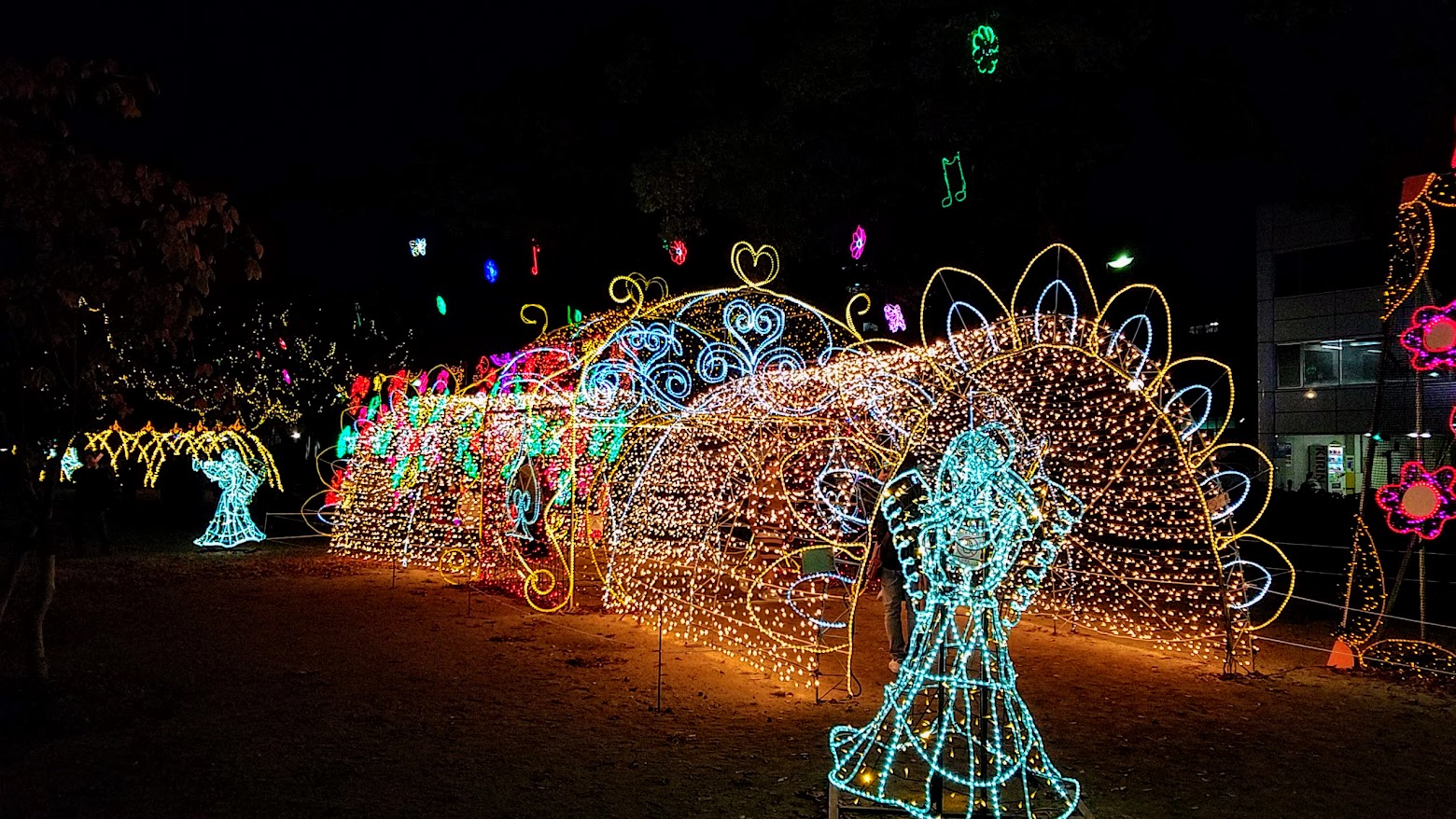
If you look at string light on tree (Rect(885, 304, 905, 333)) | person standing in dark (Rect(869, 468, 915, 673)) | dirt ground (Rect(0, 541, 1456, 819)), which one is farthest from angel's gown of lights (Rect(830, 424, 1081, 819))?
string light on tree (Rect(885, 304, 905, 333))

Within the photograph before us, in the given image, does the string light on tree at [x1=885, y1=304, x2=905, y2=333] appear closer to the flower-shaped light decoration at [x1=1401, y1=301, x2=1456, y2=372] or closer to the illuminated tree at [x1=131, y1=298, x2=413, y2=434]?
the flower-shaped light decoration at [x1=1401, y1=301, x2=1456, y2=372]

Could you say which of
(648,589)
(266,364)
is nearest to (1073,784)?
(648,589)

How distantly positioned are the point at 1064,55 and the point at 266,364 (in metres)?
19.6

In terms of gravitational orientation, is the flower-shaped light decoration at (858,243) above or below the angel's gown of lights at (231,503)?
above

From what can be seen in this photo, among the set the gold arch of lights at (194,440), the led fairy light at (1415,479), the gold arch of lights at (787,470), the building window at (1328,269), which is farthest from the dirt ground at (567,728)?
the building window at (1328,269)

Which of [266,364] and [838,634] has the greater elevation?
[266,364]

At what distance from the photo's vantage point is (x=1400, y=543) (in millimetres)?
12391

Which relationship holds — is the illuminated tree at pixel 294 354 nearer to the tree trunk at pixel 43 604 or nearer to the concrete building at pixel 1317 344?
the tree trunk at pixel 43 604

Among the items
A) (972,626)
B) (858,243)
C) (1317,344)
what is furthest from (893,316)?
(1317,344)

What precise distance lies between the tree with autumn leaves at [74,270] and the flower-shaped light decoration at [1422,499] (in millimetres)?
7811

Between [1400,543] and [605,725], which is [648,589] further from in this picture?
[1400,543]

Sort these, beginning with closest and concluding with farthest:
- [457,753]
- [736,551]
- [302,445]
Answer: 1. [457,753]
2. [736,551]
3. [302,445]

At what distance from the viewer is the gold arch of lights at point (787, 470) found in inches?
331

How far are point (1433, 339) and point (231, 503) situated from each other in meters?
16.1
